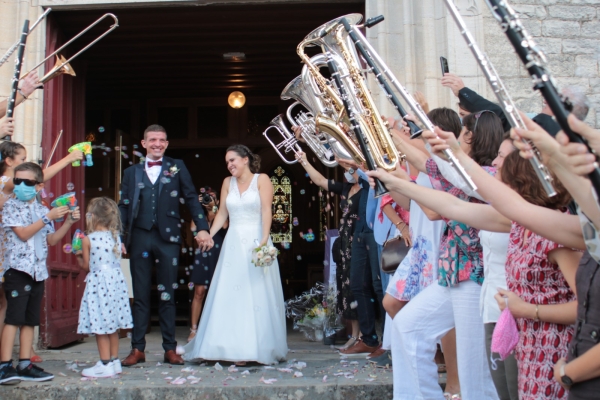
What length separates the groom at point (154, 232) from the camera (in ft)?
18.6

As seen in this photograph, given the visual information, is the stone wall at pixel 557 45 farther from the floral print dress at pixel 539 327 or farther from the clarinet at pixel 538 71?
the clarinet at pixel 538 71

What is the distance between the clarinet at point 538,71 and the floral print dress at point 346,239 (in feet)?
14.7

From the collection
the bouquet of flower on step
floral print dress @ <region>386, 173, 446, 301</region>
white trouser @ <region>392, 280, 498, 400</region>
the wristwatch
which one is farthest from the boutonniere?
the wristwatch

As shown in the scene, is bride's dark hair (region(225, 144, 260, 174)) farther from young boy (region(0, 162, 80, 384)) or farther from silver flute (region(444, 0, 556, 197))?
silver flute (region(444, 0, 556, 197))

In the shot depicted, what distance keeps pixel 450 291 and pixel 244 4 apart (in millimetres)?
4554

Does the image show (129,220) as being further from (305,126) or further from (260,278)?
(305,126)

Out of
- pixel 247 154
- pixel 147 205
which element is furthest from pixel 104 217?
pixel 247 154

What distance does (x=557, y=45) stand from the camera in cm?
607

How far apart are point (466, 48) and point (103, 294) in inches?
145

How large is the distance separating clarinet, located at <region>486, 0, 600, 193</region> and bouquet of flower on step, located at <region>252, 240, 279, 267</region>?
160 inches

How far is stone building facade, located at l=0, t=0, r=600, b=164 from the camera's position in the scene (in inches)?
237

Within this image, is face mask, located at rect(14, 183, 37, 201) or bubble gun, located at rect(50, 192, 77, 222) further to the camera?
bubble gun, located at rect(50, 192, 77, 222)

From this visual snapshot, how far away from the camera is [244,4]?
281 inches

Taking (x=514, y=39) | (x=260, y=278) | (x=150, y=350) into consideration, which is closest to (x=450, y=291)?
(x=514, y=39)
